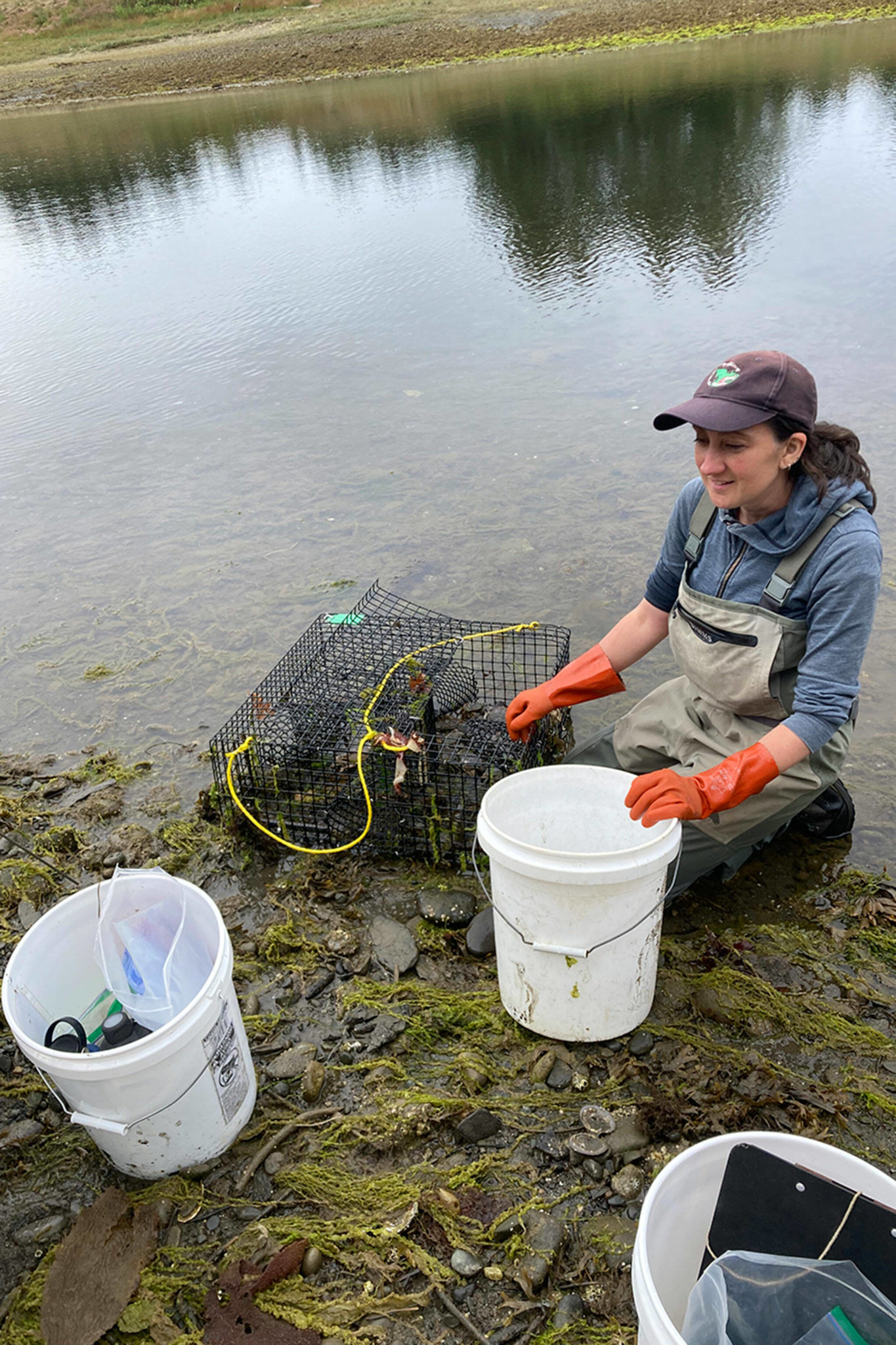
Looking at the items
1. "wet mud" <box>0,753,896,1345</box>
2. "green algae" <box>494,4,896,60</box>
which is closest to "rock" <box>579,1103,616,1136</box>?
"wet mud" <box>0,753,896,1345</box>

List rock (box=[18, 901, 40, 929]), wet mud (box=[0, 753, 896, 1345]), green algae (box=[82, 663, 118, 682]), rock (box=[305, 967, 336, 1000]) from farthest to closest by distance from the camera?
1. green algae (box=[82, 663, 118, 682])
2. rock (box=[18, 901, 40, 929])
3. rock (box=[305, 967, 336, 1000])
4. wet mud (box=[0, 753, 896, 1345])

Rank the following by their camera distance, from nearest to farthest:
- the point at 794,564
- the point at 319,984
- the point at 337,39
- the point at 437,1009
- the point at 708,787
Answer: the point at 708,787 → the point at 794,564 → the point at 437,1009 → the point at 319,984 → the point at 337,39

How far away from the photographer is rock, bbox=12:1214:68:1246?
219 cm

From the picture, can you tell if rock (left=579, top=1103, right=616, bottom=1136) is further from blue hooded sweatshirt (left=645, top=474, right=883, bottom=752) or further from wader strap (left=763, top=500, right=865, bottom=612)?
wader strap (left=763, top=500, right=865, bottom=612)

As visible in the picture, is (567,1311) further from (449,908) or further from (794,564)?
(794,564)

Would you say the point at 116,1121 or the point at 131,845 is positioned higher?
the point at 116,1121

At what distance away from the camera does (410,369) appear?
830cm

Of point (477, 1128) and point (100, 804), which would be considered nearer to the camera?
point (477, 1128)

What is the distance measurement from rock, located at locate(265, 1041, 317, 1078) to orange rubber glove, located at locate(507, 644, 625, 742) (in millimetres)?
1143

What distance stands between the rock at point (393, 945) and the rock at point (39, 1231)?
1.11 meters

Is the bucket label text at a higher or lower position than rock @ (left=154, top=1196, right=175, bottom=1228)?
higher

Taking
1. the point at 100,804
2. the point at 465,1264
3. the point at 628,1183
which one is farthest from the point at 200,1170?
the point at 100,804

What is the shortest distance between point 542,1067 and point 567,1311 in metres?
0.62

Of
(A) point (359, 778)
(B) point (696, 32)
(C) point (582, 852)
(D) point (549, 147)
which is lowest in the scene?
(A) point (359, 778)
